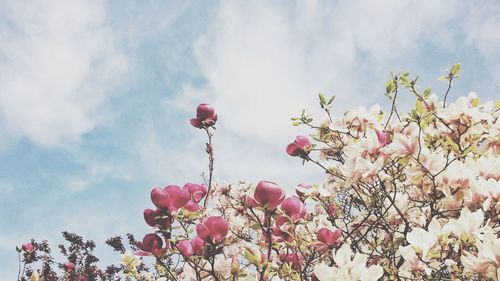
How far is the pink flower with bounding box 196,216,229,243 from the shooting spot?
146cm

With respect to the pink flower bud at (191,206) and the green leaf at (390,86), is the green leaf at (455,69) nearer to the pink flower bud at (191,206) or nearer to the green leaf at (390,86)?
the green leaf at (390,86)

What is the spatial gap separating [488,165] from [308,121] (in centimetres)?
120

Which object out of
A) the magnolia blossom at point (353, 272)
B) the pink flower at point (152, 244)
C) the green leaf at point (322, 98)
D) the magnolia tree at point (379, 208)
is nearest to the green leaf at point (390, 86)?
the magnolia tree at point (379, 208)

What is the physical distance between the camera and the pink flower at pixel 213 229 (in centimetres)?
146

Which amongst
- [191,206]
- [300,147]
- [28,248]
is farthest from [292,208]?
[28,248]

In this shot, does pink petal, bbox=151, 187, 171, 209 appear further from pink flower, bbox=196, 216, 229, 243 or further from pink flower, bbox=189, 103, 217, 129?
pink flower, bbox=189, 103, 217, 129

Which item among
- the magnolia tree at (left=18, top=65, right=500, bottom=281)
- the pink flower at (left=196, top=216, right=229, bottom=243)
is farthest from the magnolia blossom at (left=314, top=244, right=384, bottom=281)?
the pink flower at (left=196, top=216, right=229, bottom=243)

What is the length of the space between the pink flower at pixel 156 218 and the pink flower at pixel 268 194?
0.35m

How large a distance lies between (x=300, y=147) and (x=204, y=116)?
2.70ft

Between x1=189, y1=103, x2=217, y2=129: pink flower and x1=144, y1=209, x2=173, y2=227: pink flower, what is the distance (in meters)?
0.78

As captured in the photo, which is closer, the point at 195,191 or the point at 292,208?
the point at 292,208

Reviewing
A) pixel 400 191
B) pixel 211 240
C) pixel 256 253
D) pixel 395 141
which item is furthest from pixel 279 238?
pixel 400 191

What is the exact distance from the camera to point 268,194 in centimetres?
154

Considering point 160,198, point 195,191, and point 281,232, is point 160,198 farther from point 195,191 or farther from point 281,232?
point 281,232
